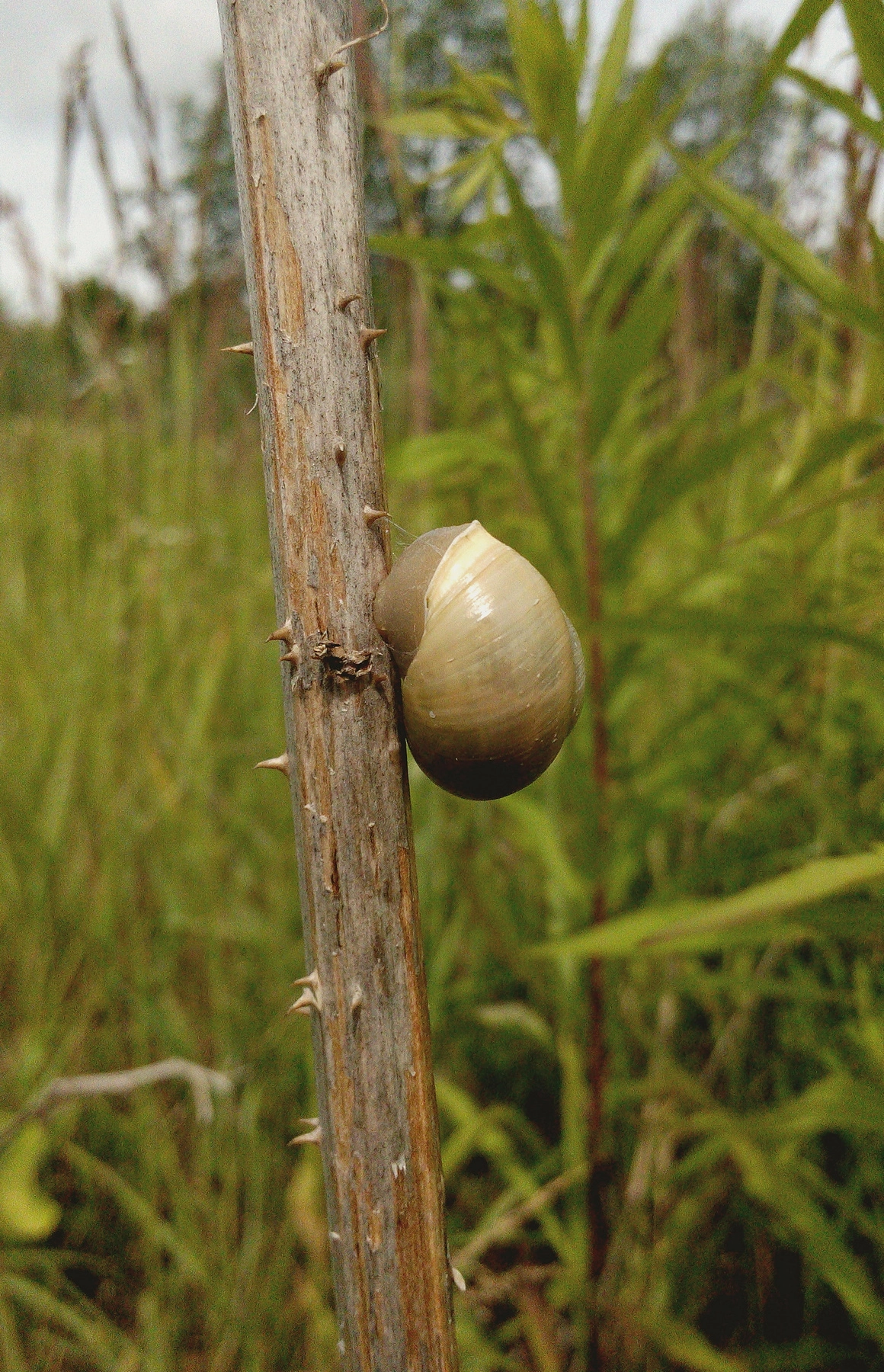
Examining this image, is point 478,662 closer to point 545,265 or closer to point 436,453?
point 545,265

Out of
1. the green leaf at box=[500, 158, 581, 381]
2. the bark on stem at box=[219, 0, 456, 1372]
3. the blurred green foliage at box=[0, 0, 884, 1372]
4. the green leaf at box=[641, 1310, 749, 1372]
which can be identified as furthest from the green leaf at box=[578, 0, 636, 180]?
the green leaf at box=[641, 1310, 749, 1372]

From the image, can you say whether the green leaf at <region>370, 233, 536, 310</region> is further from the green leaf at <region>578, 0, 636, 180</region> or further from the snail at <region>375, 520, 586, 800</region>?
the snail at <region>375, 520, 586, 800</region>

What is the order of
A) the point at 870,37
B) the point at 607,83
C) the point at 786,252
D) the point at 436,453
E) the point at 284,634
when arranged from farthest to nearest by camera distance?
1. the point at 436,453
2. the point at 607,83
3. the point at 786,252
4. the point at 870,37
5. the point at 284,634

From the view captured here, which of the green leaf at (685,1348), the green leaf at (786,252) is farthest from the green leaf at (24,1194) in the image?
the green leaf at (786,252)

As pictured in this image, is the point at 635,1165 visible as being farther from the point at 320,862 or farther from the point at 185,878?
→ the point at 320,862

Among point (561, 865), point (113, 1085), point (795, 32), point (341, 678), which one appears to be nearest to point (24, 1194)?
point (113, 1085)

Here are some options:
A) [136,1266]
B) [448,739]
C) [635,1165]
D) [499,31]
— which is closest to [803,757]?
[635,1165]

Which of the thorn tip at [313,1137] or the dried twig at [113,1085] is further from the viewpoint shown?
the dried twig at [113,1085]

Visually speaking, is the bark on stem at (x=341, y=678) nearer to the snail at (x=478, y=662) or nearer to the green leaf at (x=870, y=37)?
the snail at (x=478, y=662)
